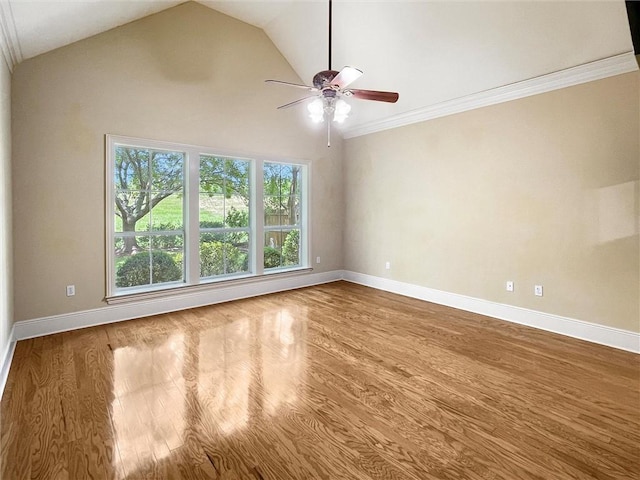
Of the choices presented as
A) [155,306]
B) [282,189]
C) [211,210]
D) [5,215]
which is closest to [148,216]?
[211,210]

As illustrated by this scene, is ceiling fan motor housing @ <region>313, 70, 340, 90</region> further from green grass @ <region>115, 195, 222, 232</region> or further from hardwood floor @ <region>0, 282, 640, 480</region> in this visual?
green grass @ <region>115, 195, 222, 232</region>

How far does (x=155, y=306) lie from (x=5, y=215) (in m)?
1.91

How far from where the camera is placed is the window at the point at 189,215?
423 cm

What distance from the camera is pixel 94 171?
3.92 m

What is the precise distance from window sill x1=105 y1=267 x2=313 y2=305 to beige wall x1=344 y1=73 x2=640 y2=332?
1692mm

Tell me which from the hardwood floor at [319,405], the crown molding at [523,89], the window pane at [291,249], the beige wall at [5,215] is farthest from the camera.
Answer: the window pane at [291,249]

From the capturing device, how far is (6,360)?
2.90 metres

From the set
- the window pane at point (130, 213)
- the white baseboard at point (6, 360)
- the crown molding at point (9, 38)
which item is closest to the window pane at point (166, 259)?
the window pane at point (130, 213)

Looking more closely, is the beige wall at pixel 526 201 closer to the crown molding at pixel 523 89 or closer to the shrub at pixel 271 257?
the crown molding at pixel 523 89

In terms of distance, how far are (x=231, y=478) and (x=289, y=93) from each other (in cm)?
533

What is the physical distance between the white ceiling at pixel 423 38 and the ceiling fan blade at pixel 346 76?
1.75 metres

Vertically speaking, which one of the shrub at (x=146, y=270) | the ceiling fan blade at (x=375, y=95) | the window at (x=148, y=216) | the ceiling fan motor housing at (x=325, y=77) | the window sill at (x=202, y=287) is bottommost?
the window sill at (x=202, y=287)

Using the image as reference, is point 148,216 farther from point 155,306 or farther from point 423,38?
point 423,38

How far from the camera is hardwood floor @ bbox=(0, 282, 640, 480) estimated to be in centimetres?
180
